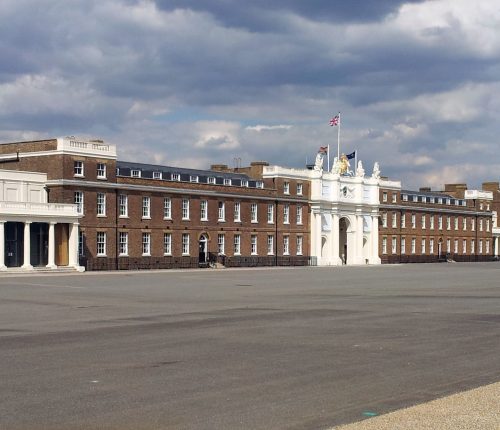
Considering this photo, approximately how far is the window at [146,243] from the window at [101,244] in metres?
4.62

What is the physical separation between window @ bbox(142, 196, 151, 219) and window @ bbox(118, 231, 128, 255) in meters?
2.92

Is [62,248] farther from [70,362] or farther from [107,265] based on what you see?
[70,362]

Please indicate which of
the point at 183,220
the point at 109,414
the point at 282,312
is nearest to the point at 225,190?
the point at 183,220

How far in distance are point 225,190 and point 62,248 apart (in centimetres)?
2169

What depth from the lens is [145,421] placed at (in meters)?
10.2

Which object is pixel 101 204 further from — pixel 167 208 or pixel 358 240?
pixel 358 240

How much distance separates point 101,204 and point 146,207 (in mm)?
5517

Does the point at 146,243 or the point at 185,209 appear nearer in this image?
the point at 146,243

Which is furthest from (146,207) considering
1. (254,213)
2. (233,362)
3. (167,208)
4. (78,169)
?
(233,362)

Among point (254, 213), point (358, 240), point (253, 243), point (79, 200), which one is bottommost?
point (253, 243)

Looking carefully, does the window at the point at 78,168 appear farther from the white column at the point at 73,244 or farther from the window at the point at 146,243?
the window at the point at 146,243

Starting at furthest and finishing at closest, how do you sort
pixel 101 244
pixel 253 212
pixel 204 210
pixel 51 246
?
pixel 253 212, pixel 204 210, pixel 101 244, pixel 51 246

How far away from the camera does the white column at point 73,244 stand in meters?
63.4

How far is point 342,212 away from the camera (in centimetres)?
9762
